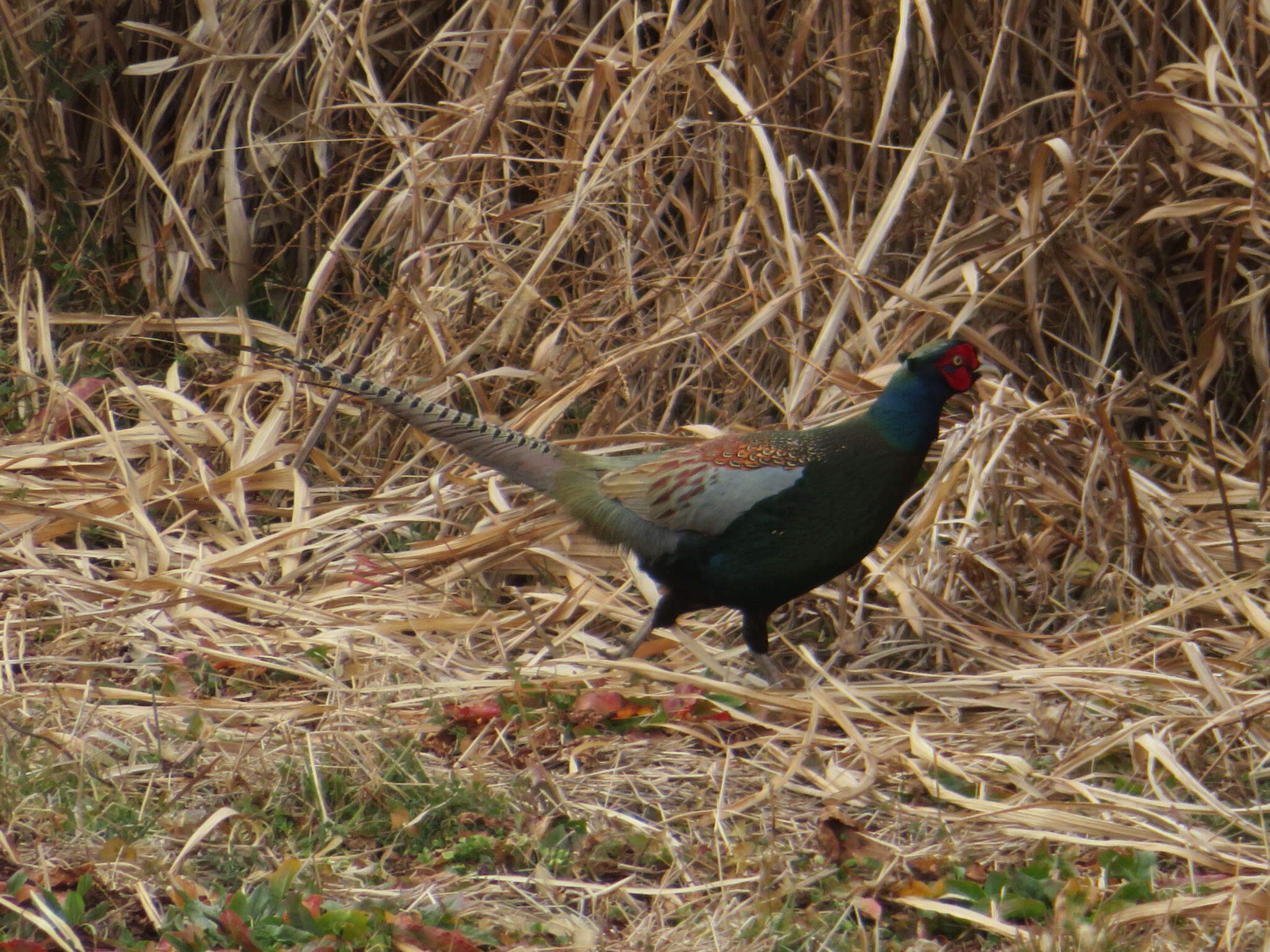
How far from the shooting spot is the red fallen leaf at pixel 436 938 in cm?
239

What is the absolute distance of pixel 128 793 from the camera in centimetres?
289

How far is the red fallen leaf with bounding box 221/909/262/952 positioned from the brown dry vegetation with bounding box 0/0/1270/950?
21 centimetres

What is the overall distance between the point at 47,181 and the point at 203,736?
3.19 m

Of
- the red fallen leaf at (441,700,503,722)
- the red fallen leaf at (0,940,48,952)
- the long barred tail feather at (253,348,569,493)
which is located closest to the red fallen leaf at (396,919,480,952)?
the red fallen leaf at (0,940,48,952)

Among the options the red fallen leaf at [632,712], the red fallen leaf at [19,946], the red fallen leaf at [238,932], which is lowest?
the red fallen leaf at [632,712]

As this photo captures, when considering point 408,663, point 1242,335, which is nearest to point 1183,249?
point 1242,335

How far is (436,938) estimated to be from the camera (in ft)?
7.89

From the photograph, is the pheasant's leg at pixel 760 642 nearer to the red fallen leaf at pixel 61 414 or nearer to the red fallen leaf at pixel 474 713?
the red fallen leaf at pixel 474 713

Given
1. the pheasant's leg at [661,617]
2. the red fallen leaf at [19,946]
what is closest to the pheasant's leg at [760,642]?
the pheasant's leg at [661,617]

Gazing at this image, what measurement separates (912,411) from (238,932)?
197 cm

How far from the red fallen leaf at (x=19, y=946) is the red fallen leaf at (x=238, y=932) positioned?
27cm

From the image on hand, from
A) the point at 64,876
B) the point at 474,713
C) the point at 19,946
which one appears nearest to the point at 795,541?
the point at 474,713

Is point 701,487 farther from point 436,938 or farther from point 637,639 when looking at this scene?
point 436,938

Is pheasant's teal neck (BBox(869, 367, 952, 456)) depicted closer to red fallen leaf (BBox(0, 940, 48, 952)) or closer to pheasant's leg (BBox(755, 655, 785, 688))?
pheasant's leg (BBox(755, 655, 785, 688))
